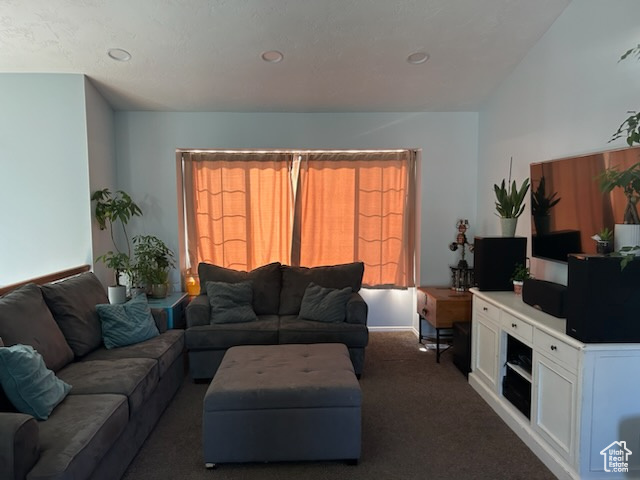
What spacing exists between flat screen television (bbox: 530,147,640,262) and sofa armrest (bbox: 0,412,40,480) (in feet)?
10.1

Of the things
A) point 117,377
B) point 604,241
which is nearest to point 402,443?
point 604,241

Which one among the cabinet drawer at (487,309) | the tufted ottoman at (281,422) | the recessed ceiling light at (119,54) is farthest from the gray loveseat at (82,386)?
the cabinet drawer at (487,309)

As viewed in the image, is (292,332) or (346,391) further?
(292,332)

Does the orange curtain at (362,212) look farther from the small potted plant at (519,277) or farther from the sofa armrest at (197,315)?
the small potted plant at (519,277)

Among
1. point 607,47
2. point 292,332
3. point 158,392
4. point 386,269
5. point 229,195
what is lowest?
point 158,392

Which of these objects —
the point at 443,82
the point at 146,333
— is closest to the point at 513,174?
the point at 443,82

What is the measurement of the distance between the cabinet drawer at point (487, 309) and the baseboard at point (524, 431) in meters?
0.55

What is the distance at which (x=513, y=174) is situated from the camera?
3.60 metres

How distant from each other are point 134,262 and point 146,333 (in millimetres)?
1455

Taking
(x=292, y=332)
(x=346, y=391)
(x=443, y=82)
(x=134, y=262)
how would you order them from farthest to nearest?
(x=134, y=262)
(x=443, y=82)
(x=292, y=332)
(x=346, y=391)

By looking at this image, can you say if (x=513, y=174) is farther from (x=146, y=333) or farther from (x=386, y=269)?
(x=146, y=333)

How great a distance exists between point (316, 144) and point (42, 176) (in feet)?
8.70

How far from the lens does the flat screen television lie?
2.28 metres

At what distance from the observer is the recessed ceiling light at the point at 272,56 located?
128 inches
